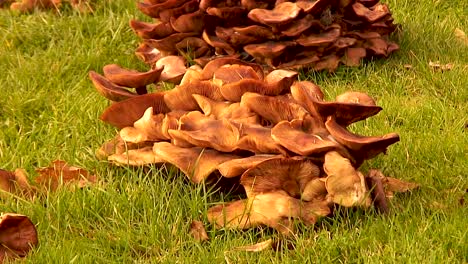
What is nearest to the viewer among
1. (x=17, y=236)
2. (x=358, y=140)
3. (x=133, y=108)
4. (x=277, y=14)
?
(x=17, y=236)

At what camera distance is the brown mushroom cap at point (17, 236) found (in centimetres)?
248

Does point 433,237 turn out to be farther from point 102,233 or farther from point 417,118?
point 417,118

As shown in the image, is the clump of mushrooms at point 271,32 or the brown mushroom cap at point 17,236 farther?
the clump of mushrooms at point 271,32

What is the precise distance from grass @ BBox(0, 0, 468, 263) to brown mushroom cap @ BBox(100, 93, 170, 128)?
195 millimetres

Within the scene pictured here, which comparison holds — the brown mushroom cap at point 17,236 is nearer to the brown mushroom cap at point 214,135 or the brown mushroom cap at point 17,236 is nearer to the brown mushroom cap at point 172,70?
the brown mushroom cap at point 214,135

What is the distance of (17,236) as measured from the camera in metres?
2.50

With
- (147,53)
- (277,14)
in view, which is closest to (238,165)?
(277,14)

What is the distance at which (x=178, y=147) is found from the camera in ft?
9.29

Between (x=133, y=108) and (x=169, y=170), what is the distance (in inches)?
12.1

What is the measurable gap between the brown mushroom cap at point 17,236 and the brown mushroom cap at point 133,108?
699 mm

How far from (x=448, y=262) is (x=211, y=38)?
243 centimetres

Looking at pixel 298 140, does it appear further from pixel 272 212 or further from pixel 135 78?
pixel 135 78

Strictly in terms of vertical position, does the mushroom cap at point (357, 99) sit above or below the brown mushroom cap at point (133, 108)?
above

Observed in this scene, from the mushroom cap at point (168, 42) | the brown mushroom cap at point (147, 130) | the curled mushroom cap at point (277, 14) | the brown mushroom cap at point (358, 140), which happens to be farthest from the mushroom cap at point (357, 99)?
the mushroom cap at point (168, 42)
